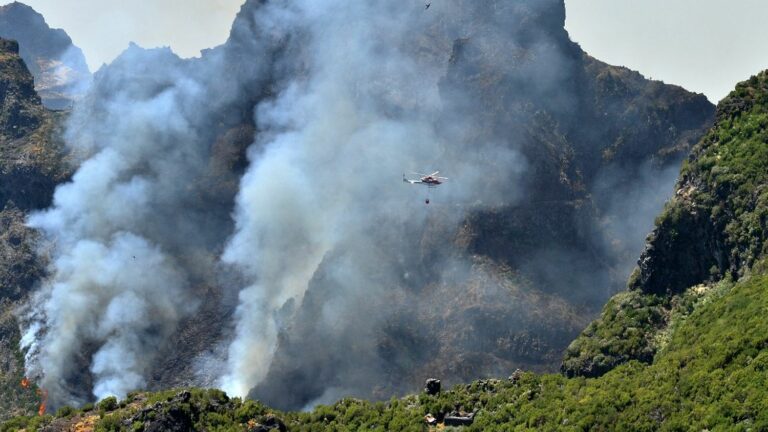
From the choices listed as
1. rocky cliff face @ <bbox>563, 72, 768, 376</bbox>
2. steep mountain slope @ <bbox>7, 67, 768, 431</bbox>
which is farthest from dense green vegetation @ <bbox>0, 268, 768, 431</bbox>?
rocky cliff face @ <bbox>563, 72, 768, 376</bbox>

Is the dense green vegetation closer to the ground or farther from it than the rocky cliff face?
closer to the ground

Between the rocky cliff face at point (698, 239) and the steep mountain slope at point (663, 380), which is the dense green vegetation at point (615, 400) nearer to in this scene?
the steep mountain slope at point (663, 380)

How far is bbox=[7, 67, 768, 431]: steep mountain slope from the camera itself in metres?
92.8

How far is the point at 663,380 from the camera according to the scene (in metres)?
99.6

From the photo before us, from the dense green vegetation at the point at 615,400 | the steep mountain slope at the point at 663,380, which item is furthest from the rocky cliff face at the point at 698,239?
the dense green vegetation at the point at 615,400

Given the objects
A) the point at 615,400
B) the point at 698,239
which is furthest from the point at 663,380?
the point at 698,239

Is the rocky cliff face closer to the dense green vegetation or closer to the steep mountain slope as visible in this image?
the steep mountain slope

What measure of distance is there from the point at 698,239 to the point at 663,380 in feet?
117

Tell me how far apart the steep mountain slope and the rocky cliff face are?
19 cm

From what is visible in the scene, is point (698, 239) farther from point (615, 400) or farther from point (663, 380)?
point (615, 400)

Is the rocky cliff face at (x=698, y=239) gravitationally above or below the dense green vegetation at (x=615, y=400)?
above

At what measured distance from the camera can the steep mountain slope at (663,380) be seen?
92.8 m

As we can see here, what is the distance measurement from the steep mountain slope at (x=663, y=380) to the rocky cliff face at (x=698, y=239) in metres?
0.19

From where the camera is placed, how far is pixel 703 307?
117 m
